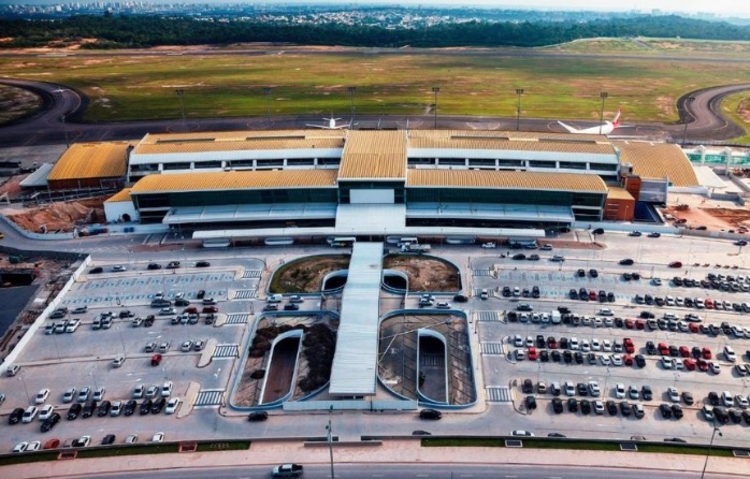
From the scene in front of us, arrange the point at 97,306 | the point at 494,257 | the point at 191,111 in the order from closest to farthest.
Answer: the point at 97,306 < the point at 494,257 < the point at 191,111

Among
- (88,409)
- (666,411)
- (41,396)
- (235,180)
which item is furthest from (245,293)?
(666,411)

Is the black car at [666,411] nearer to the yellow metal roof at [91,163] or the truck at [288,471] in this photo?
the truck at [288,471]

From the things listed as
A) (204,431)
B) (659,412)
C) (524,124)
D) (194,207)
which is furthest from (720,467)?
(524,124)

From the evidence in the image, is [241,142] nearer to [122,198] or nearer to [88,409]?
[122,198]

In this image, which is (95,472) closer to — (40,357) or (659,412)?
(40,357)

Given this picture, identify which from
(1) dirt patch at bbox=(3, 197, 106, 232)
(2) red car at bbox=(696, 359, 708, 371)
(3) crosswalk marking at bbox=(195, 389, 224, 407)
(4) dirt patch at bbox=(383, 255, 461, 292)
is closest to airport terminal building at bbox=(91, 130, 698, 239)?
(4) dirt patch at bbox=(383, 255, 461, 292)

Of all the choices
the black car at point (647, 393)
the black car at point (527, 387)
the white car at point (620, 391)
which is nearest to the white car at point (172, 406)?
the black car at point (527, 387)
